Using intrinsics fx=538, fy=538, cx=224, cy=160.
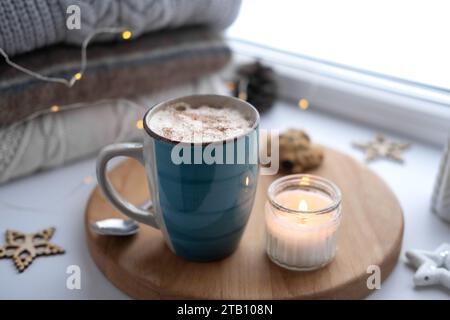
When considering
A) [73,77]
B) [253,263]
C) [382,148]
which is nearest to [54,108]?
[73,77]

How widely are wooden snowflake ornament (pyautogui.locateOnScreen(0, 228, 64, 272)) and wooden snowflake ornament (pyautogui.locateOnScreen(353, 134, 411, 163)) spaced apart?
45cm

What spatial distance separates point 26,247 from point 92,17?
0.29m

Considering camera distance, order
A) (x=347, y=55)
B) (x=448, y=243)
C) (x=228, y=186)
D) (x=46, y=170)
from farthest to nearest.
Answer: (x=347, y=55) < (x=46, y=170) < (x=448, y=243) < (x=228, y=186)

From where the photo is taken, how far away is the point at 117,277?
0.55 metres

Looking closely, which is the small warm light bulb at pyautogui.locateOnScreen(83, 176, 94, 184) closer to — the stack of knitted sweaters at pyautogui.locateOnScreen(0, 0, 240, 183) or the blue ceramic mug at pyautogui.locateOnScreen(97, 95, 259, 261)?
the stack of knitted sweaters at pyautogui.locateOnScreen(0, 0, 240, 183)

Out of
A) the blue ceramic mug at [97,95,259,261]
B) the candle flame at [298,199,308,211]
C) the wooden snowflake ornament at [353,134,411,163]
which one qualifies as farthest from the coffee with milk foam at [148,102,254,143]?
the wooden snowflake ornament at [353,134,411,163]

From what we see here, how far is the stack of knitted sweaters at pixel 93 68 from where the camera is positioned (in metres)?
0.64

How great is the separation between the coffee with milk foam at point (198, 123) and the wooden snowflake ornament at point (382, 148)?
11.9 inches

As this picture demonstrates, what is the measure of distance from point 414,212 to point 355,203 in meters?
0.08

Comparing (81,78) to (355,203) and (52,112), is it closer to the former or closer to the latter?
(52,112)

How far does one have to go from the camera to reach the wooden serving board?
1.71 feet

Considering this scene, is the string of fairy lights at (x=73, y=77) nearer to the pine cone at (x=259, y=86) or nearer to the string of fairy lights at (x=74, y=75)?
the string of fairy lights at (x=74, y=75)

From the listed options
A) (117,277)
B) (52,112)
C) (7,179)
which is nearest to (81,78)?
(52,112)

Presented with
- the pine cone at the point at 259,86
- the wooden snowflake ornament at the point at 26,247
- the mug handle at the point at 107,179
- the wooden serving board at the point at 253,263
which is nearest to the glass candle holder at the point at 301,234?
the wooden serving board at the point at 253,263
